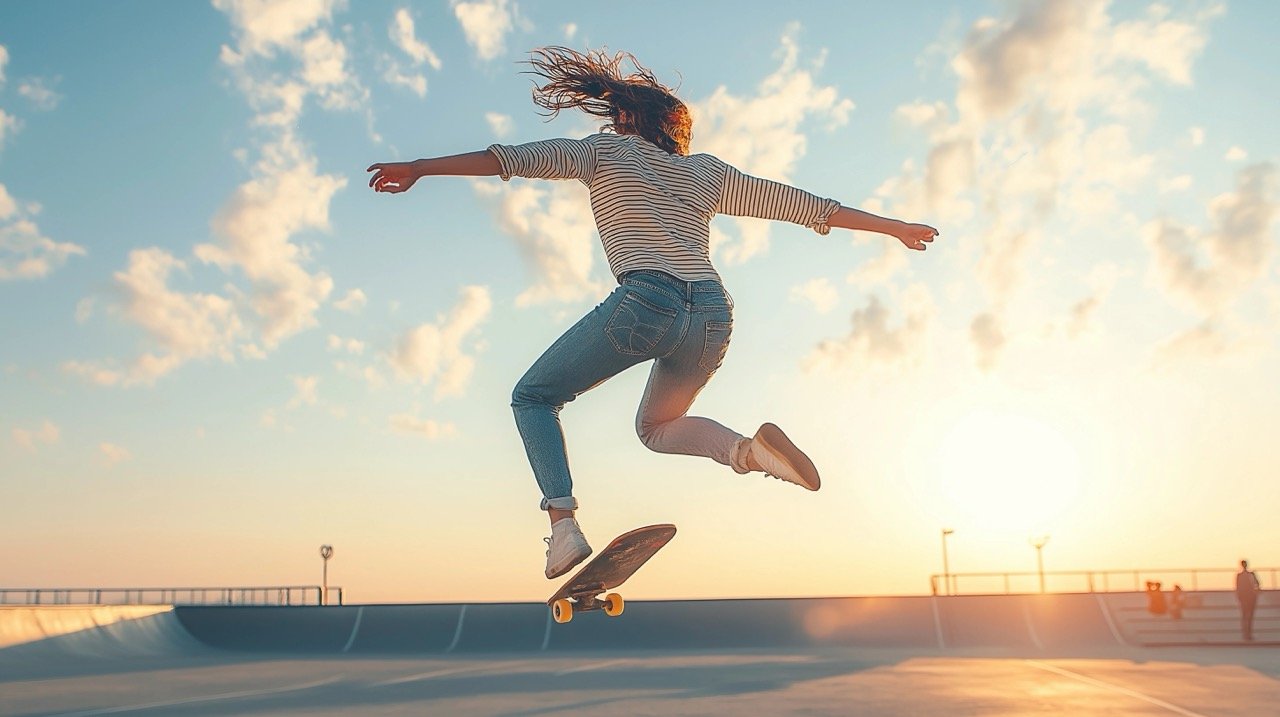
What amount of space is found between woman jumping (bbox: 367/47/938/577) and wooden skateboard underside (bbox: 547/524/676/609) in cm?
33

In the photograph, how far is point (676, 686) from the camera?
12.8 meters

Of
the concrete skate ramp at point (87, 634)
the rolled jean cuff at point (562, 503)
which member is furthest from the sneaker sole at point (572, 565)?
the concrete skate ramp at point (87, 634)

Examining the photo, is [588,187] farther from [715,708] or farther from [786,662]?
[786,662]

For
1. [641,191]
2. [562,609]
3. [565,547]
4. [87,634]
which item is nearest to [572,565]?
[565,547]

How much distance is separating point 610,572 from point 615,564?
0.07 meters

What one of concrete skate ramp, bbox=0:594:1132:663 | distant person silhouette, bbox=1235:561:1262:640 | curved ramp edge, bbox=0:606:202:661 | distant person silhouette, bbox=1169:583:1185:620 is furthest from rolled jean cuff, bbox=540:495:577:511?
distant person silhouette, bbox=1169:583:1185:620

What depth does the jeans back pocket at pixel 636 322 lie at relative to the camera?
13.1 ft

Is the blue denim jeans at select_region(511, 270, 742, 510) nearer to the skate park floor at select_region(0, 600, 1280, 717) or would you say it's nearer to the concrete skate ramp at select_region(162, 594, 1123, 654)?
the skate park floor at select_region(0, 600, 1280, 717)

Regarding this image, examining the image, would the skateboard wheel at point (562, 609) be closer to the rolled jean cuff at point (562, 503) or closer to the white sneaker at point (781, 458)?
Result: the rolled jean cuff at point (562, 503)

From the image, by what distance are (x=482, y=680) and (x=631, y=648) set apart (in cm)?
1230

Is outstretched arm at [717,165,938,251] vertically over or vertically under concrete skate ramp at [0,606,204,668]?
over

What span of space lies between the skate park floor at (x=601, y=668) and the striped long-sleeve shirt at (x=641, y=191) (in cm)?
649

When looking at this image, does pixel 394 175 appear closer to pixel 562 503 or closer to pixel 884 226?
pixel 562 503

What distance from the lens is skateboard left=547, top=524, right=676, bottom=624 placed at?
4.52 m
